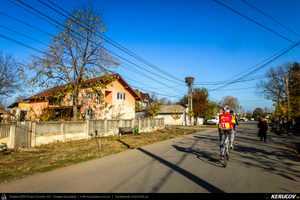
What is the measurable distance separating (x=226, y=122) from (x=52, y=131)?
12.1 m

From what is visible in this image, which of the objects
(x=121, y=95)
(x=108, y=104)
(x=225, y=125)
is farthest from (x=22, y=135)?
(x=121, y=95)

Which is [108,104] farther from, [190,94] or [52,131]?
[190,94]

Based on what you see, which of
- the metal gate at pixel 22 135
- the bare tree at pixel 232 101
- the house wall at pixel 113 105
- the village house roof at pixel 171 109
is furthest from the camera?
the bare tree at pixel 232 101

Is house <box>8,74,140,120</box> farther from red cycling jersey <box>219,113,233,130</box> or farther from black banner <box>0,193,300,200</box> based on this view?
black banner <box>0,193,300,200</box>

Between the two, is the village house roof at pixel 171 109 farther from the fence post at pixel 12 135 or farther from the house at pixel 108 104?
the fence post at pixel 12 135

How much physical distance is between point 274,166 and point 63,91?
1941 cm

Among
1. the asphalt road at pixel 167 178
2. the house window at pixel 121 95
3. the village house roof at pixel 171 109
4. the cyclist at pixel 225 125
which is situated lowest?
the asphalt road at pixel 167 178

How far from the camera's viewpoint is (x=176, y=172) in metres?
5.98

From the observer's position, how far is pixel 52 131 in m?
13.6

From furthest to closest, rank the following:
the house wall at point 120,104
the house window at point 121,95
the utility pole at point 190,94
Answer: the utility pole at point 190,94 → the house window at point 121,95 → the house wall at point 120,104

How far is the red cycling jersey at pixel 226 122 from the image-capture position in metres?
6.92

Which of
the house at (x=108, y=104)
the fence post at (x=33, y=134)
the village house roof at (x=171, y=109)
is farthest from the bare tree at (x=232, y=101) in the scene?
the fence post at (x=33, y=134)

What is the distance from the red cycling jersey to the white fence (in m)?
11.5

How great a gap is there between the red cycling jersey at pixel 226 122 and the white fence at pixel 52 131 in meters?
11.5
